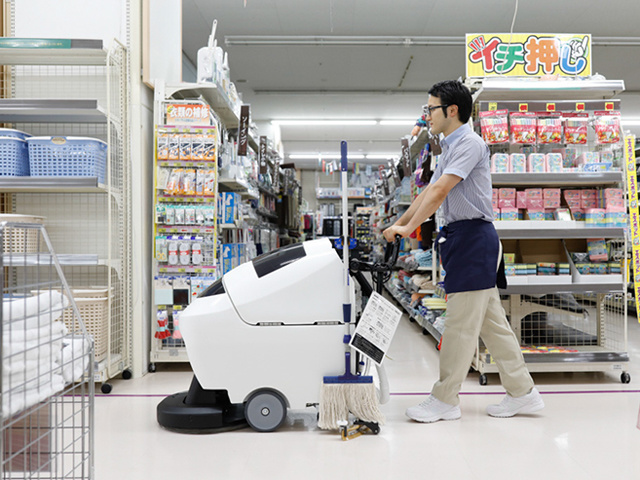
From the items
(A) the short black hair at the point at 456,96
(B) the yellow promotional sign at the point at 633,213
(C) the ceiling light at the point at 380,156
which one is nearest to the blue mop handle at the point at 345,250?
(A) the short black hair at the point at 456,96

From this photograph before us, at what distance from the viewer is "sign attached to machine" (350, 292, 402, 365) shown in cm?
235

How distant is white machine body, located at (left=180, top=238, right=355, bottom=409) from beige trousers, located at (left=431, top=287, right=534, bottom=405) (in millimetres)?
591

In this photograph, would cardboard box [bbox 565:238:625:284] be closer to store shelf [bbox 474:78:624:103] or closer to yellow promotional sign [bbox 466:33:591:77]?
store shelf [bbox 474:78:624:103]

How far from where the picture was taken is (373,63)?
859 cm

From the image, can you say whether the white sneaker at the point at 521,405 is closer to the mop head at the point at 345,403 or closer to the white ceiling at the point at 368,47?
the mop head at the point at 345,403

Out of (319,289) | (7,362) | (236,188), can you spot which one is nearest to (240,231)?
(236,188)

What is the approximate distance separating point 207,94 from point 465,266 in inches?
105

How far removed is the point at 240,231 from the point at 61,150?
2.30 meters

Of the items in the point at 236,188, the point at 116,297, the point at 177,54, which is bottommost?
the point at 116,297

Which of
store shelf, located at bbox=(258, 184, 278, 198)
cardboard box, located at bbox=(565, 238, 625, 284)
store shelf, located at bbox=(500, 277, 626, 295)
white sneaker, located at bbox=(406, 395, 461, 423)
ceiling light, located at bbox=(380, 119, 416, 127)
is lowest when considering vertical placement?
white sneaker, located at bbox=(406, 395, 461, 423)

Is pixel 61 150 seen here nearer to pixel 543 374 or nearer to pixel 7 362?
pixel 7 362

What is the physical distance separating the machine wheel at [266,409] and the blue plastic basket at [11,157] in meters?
2.11

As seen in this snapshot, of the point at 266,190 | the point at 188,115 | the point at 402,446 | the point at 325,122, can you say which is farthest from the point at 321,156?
the point at 402,446

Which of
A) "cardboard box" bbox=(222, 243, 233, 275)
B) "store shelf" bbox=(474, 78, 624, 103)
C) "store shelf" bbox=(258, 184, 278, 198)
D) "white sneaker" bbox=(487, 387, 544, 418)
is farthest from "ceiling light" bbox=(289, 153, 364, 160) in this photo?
"white sneaker" bbox=(487, 387, 544, 418)
